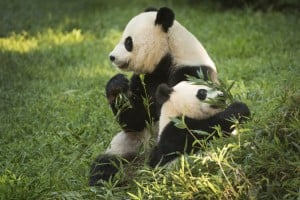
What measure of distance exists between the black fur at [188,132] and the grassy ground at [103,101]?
0.37 ft

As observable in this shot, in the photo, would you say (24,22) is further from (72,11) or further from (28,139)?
(28,139)

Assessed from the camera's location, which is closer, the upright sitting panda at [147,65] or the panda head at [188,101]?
the panda head at [188,101]

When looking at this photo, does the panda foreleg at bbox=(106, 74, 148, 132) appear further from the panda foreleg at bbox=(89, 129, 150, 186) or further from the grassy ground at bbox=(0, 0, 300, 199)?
the grassy ground at bbox=(0, 0, 300, 199)

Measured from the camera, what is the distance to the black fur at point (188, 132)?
12.3ft

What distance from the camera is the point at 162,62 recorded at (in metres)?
4.25

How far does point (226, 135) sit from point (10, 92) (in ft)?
12.1

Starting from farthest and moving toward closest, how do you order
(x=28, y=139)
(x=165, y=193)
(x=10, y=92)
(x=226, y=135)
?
(x=10, y=92) → (x=28, y=139) → (x=226, y=135) → (x=165, y=193)

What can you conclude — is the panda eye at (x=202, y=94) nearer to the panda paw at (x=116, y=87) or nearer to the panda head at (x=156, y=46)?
the panda head at (x=156, y=46)

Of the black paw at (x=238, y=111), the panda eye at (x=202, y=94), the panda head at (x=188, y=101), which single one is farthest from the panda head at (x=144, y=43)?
the black paw at (x=238, y=111)

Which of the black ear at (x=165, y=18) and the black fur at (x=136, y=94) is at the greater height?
the black ear at (x=165, y=18)

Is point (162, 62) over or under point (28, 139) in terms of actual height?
over

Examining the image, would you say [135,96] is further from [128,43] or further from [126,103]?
[128,43]

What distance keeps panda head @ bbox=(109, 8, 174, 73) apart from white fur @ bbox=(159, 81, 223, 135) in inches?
Result: 17.1

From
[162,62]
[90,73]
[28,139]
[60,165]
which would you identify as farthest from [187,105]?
[90,73]
